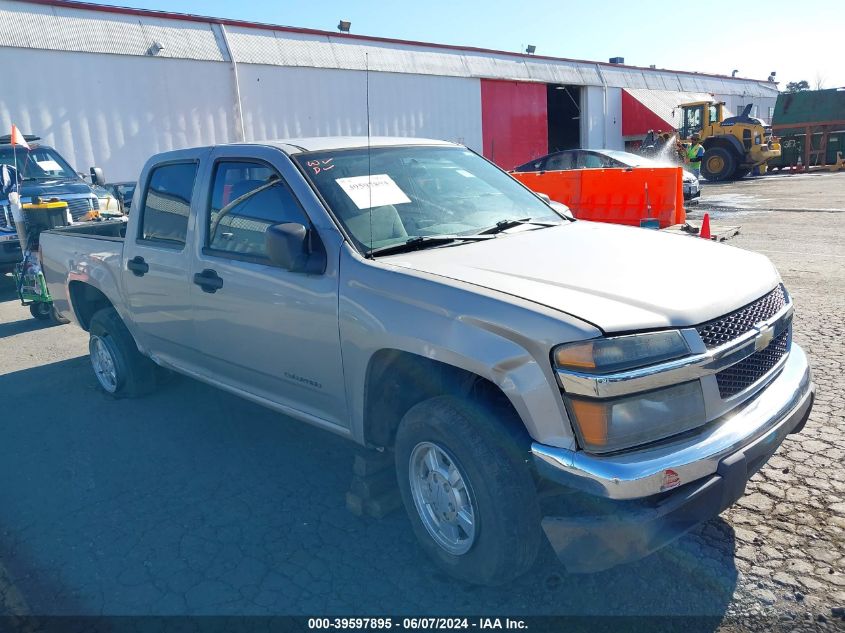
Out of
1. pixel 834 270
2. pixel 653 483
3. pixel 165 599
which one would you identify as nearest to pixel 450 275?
pixel 653 483

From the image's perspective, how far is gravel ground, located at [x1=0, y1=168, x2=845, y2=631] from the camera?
2881 millimetres

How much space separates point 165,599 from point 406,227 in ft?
6.80

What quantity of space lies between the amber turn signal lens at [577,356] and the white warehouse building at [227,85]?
55.2 ft

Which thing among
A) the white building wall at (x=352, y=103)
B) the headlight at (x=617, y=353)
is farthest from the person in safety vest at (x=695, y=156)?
the headlight at (x=617, y=353)

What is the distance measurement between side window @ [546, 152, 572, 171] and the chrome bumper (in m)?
14.4

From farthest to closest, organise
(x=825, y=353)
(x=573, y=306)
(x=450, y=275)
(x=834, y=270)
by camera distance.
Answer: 1. (x=834, y=270)
2. (x=825, y=353)
3. (x=450, y=275)
4. (x=573, y=306)

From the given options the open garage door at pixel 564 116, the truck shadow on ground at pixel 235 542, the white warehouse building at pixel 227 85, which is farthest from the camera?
the open garage door at pixel 564 116

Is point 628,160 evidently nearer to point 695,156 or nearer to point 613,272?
point 695,156

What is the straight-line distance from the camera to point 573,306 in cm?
256

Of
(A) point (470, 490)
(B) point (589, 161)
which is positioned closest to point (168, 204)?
(A) point (470, 490)

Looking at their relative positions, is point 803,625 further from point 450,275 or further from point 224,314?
point 224,314

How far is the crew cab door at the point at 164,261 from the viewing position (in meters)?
4.38

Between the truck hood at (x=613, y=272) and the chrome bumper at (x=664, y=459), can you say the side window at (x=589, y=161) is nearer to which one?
the truck hood at (x=613, y=272)

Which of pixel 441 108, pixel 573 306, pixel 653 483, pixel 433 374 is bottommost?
pixel 653 483
